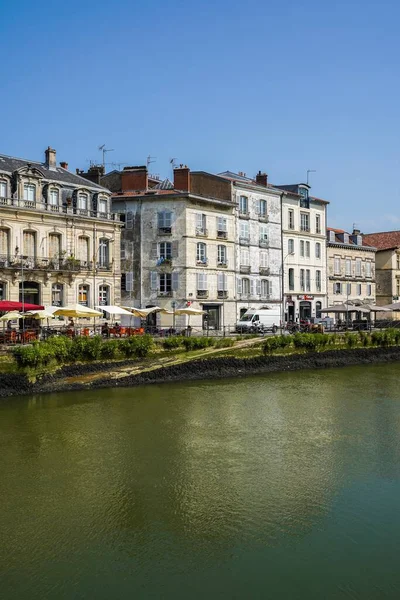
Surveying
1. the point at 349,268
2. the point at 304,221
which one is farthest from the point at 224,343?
the point at 349,268

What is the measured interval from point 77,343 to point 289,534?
18.0m

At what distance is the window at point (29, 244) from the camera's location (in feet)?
123

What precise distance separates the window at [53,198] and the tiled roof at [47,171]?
0.87m

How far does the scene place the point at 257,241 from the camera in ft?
171

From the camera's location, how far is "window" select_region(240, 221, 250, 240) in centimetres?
5075

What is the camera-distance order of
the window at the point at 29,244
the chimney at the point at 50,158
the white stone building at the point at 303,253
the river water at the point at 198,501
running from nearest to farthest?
the river water at the point at 198,501 → the window at the point at 29,244 → the chimney at the point at 50,158 → the white stone building at the point at 303,253

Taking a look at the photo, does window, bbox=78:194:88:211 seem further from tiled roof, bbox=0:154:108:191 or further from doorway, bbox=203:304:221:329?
doorway, bbox=203:304:221:329

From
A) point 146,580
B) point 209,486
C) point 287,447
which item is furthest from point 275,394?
point 146,580

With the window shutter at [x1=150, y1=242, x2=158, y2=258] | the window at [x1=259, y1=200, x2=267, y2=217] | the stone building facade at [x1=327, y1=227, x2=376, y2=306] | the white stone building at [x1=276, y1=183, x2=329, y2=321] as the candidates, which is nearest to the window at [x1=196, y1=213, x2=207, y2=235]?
the window shutter at [x1=150, y1=242, x2=158, y2=258]

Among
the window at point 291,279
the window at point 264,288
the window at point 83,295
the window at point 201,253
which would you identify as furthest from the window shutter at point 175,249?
the window at point 291,279

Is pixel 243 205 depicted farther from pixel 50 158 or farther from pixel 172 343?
pixel 172 343

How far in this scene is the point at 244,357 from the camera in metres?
33.7

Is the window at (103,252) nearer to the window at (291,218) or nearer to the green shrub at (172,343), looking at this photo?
the green shrub at (172,343)

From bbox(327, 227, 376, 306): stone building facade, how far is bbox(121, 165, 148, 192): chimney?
20769 millimetres
